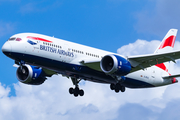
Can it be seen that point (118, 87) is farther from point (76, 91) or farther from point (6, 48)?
point (6, 48)

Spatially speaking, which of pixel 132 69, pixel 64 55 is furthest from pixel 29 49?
pixel 132 69

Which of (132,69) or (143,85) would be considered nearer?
(132,69)

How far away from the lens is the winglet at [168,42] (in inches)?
1950

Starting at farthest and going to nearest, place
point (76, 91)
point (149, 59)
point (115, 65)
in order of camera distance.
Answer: point (76, 91) < point (149, 59) < point (115, 65)

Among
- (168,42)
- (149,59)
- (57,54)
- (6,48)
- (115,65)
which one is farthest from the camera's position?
(168,42)

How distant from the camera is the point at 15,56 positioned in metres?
34.1

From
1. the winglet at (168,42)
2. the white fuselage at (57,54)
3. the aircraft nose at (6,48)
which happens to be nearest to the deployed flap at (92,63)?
the white fuselage at (57,54)

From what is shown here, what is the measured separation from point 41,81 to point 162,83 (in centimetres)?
1634

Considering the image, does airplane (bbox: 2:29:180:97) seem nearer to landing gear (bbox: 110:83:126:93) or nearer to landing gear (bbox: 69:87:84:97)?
landing gear (bbox: 110:83:126:93)

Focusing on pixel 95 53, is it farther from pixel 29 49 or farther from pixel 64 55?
pixel 29 49

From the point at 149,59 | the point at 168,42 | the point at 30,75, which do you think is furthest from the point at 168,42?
the point at 30,75

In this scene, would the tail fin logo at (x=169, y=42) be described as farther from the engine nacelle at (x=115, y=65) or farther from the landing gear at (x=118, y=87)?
the engine nacelle at (x=115, y=65)

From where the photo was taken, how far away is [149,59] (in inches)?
1480

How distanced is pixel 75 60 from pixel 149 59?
27.3 ft
